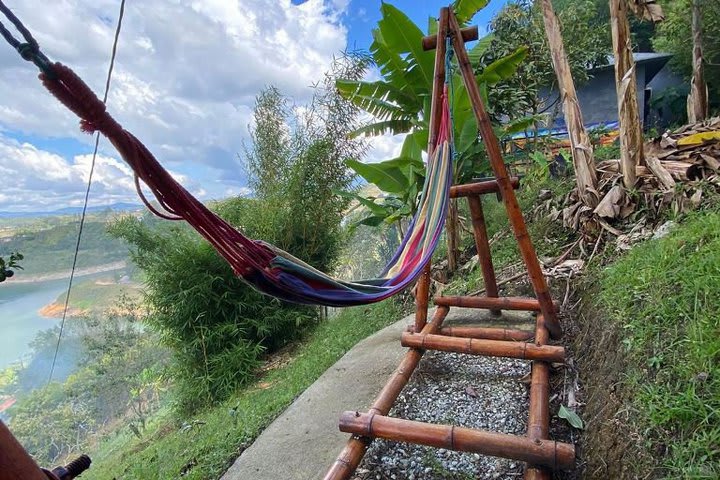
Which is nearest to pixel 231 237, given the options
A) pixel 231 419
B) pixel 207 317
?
pixel 231 419

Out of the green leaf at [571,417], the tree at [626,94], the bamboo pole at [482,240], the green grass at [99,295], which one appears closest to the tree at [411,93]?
the tree at [626,94]

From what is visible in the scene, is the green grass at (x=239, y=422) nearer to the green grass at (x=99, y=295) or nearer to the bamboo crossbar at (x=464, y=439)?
the bamboo crossbar at (x=464, y=439)

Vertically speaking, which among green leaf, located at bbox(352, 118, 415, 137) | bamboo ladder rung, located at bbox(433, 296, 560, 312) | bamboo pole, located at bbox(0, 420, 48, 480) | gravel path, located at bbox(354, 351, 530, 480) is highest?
green leaf, located at bbox(352, 118, 415, 137)

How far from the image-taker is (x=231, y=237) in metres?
1.01

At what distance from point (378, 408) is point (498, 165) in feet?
3.61

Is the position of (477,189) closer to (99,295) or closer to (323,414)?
(323,414)

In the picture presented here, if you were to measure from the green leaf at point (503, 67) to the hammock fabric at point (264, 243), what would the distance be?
1364 mm

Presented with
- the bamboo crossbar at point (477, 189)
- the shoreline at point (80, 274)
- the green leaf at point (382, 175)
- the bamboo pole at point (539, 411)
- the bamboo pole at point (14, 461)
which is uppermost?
the green leaf at point (382, 175)

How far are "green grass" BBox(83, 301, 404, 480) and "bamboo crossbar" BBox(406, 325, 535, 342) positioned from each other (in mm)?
948

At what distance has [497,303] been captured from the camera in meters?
2.03

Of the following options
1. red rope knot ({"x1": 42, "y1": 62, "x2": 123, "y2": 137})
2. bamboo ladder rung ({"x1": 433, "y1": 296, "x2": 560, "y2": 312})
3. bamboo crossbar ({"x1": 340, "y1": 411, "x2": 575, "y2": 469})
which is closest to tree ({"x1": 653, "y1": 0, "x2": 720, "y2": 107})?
bamboo ladder rung ({"x1": 433, "y1": 296, "x2": 560, "y2": 312})

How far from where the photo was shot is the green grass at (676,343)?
851 mm

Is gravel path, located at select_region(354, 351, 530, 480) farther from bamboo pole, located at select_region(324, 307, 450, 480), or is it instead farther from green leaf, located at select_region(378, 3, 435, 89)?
green leaf, located at select_region(378, 3, 435, 89)

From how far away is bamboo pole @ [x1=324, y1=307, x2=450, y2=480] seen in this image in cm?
115
